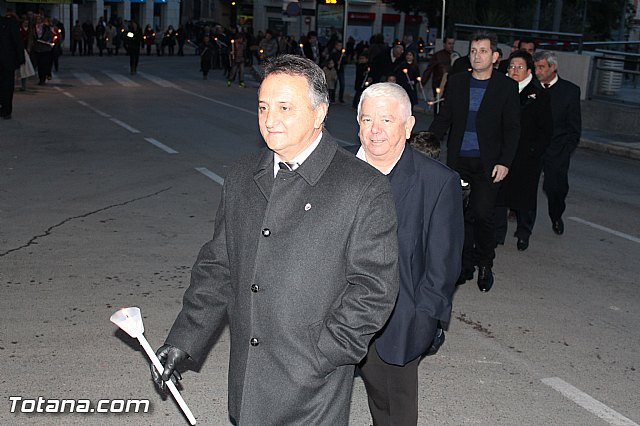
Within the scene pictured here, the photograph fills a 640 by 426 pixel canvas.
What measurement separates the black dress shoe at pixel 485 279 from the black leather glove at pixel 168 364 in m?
4.55

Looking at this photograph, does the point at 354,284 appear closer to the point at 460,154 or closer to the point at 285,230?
the point at 285,230

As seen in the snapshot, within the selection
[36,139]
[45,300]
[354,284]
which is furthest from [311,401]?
[36,139]

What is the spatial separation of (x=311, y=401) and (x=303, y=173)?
0.74m

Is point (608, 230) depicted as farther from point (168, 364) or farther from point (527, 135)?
point (168, 364)

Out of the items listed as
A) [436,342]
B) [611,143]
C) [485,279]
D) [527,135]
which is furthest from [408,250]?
[611,143]

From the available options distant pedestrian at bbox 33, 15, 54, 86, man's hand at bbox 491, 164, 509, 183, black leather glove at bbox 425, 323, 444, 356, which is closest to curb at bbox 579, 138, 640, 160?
man's hand at bbox 491, 164, 509, 183

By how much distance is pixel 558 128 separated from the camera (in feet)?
30.7

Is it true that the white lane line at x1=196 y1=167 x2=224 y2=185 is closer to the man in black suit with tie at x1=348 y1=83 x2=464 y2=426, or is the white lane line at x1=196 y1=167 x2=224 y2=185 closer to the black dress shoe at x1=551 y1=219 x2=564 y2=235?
the black dress shoe at x1=551 y1=219 x2=564 y2=235

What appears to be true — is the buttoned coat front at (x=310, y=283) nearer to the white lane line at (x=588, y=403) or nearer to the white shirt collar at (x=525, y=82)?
the white lane line at (x=588, y=403)

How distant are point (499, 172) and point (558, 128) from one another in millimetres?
2558

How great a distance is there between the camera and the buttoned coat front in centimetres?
288

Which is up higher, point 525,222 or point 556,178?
point 556,178

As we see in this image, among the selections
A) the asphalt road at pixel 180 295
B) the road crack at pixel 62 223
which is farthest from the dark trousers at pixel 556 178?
the road crack at pixel 62 223

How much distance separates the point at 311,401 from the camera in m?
2.95
